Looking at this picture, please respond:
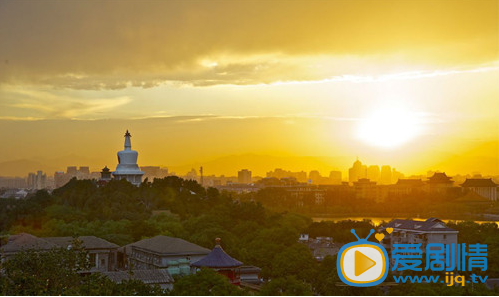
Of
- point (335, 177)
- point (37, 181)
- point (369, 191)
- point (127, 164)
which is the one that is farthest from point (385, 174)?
point (37, 181)

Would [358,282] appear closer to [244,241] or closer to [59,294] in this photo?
[59,294]

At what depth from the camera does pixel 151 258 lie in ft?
23.9

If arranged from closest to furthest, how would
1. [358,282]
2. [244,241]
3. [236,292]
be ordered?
[236,292] < [358,282] < [244,241]

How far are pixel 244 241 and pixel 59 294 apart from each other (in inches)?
179

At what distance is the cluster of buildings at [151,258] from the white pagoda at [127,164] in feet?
14.9

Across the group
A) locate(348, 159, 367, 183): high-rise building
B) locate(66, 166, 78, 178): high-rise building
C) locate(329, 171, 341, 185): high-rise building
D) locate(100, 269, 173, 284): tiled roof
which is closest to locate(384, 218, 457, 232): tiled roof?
locate(100, 269, 173, 284): tiled roof

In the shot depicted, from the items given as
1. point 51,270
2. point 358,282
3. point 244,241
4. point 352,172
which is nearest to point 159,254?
point 244,241

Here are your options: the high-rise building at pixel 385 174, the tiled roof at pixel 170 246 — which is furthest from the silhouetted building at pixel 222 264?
the high-rise building at pixel 385 174

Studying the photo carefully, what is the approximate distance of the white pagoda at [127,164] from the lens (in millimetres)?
12781

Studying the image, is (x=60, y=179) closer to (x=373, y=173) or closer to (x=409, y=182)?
(x=373, y=173)

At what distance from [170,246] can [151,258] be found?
277 millimetres

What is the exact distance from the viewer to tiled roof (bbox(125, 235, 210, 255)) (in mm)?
7270

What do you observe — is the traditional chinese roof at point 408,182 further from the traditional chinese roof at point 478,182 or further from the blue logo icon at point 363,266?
the blue logo icon at point 363,266

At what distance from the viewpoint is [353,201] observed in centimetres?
1382
